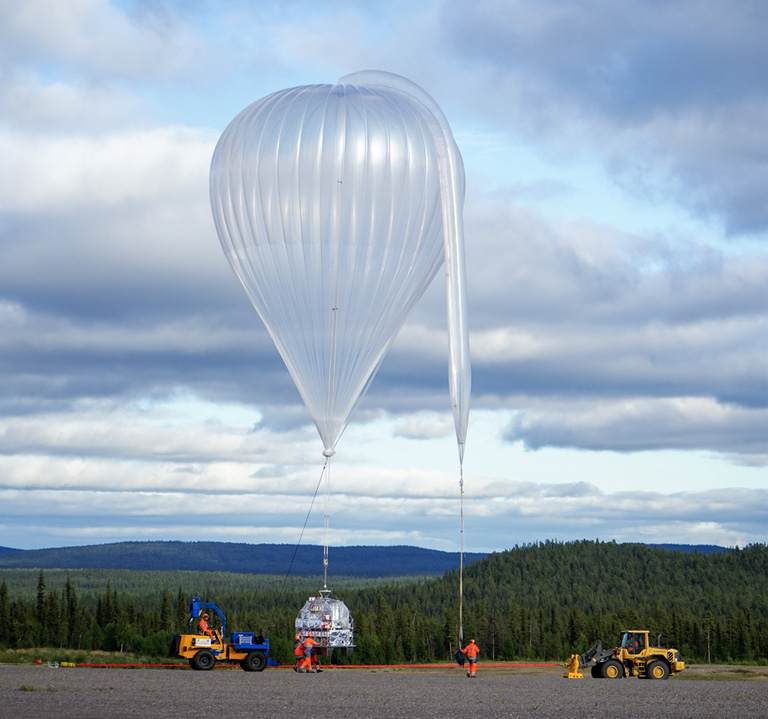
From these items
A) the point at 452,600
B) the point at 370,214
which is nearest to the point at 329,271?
the point at 370,214

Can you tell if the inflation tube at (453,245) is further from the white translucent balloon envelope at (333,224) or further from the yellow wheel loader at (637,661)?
the yellow wheel loader at (637,661)

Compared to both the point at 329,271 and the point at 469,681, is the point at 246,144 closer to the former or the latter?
the point at 329,271

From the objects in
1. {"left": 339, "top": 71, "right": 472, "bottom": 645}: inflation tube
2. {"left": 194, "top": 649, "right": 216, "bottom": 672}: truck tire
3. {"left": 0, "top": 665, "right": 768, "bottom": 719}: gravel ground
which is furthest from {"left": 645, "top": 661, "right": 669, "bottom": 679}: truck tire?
{"left": 194, "top": 649, "right": 216, "bottom": 672}: truck tire

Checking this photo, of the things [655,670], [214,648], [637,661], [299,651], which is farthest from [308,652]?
[655,670]

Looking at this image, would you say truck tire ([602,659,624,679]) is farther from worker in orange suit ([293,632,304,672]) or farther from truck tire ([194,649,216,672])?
truck tire ([194,649,216,672])

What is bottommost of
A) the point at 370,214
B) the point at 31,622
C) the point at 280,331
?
the point at 31,622

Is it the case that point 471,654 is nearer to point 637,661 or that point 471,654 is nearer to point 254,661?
point 637,661
